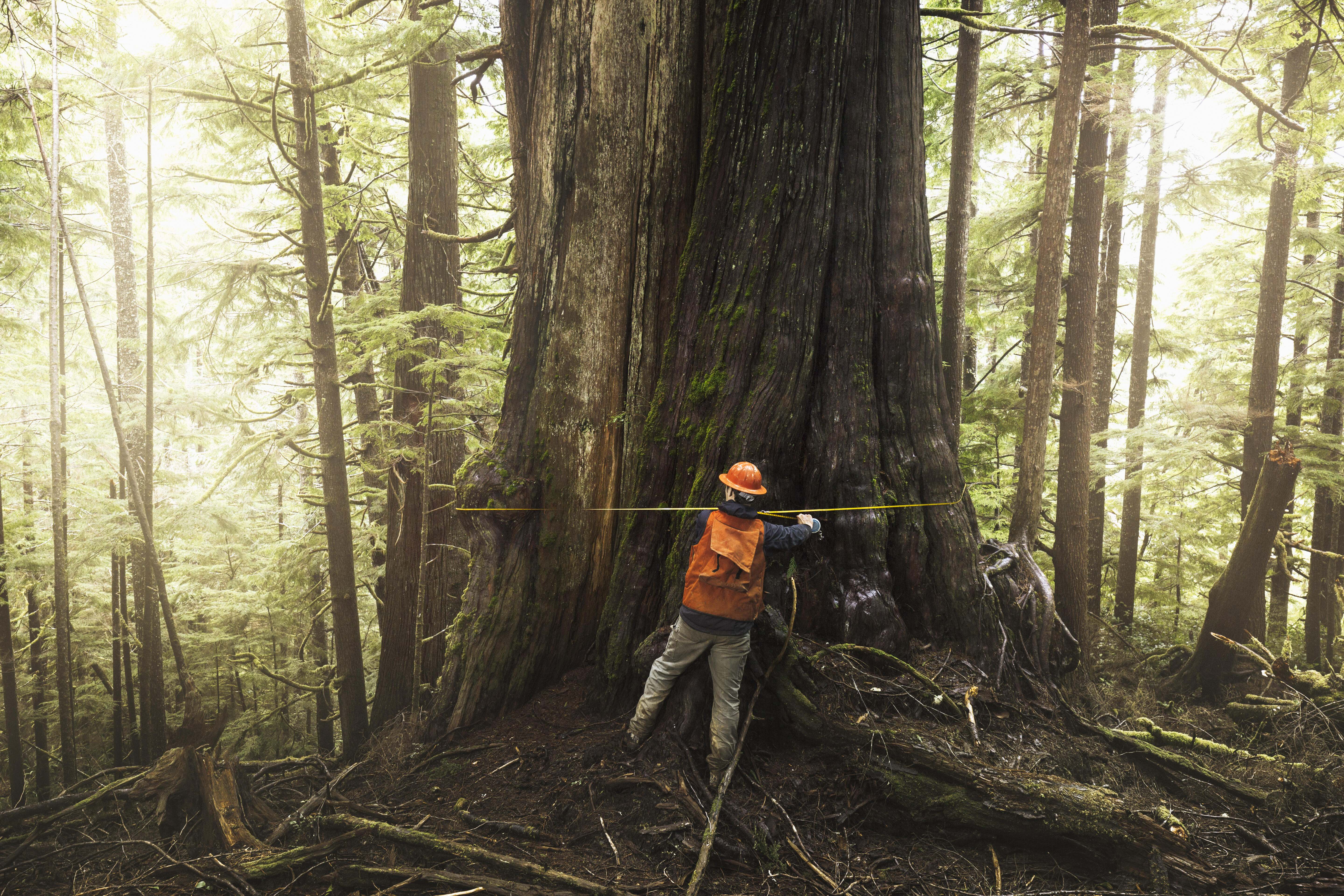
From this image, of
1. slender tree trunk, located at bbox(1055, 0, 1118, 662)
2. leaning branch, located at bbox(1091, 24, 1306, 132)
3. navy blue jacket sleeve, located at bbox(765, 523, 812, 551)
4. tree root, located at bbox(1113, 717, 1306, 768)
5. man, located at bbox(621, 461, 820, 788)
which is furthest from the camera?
slender tree trunk, located at bbox(1055, 0, 1118, 662)

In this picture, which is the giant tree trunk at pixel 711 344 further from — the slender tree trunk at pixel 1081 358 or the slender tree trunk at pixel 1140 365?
the slender tree trunk at pixel 1140 365

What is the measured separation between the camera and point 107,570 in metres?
14.1

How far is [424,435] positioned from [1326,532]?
13221 mm

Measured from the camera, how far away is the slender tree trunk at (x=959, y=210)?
23.7 feet

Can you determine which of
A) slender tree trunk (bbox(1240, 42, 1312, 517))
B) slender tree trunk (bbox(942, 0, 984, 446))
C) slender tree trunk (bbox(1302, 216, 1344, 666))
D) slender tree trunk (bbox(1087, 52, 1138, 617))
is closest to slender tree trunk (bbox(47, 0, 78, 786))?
slender tree trunk (bbox(942, 0, 984, 446))

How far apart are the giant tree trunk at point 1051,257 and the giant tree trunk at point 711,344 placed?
1612mm

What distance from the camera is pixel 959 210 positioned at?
7328 mm

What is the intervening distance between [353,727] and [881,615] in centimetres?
626

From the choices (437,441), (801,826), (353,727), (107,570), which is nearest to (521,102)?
(437,441)

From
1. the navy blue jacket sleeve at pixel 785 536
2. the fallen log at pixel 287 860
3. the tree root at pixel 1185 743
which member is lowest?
the fallen log at pixel 287 860

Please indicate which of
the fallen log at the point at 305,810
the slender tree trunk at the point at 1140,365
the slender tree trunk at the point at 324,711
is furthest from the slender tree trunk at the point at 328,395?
the slender tree trunk at the point at 1140,365

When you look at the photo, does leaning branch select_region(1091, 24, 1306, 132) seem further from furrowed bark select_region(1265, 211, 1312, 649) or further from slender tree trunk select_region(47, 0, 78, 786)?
slender tree trunk select_region(47, 0, 78, 786)

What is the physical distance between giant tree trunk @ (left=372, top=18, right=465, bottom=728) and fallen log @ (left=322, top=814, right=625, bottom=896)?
3.57 meters

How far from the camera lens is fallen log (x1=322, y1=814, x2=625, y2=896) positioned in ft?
9.61
